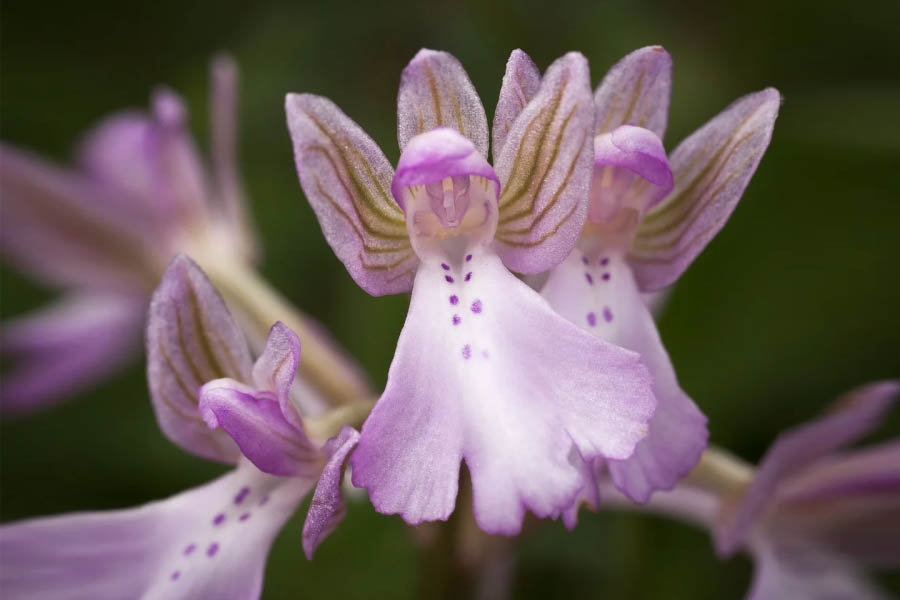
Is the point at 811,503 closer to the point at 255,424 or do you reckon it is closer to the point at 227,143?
the point at 255,424

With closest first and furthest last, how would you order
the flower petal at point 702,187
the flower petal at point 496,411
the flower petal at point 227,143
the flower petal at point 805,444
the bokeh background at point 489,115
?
the flower petal at point 496,411, the flower petal at point 702,187, the flower petal at point 805,444, the flower petal at point 227,143, the bokeh background at point 489,115

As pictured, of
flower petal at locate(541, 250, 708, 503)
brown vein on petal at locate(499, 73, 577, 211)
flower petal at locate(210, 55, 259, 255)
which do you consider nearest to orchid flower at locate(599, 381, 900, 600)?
flower petal at locate(541, 250, 708, 503)

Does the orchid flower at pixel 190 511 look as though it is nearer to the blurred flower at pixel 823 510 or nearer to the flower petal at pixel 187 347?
the flower petal at pixel 187 347

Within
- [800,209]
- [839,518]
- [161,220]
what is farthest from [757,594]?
[161,220]

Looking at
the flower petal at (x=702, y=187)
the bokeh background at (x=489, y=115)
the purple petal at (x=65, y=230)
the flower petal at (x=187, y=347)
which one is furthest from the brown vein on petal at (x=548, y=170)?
the purple petal at (x=65, y=230)

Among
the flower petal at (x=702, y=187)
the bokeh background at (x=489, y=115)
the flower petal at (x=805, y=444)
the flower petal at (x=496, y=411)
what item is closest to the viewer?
the flower petal at (x=496, y=411)

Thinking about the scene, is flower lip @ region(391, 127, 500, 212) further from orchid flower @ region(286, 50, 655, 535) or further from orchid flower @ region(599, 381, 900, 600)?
orchid flower @ region(599, 381, 900, 600)
